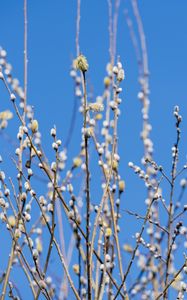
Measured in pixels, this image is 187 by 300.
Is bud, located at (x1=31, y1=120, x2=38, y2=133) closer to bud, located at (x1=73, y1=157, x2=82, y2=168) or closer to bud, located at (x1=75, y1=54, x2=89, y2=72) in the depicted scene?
bud, located at (x1=75, y1=54, x2=89, y2=72)

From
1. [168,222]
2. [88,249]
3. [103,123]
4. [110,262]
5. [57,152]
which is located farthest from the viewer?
[103,123]

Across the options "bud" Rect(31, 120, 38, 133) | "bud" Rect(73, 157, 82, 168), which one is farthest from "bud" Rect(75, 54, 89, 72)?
"bud" Rect(73, 157, 82, 168)

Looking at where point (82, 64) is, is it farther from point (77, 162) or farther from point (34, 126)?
point (77, 162)

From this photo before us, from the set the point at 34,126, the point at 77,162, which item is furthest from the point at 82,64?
the point at 77,162

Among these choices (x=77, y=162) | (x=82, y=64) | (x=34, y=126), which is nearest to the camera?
(x=82, y=64)

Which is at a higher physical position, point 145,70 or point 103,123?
point 145,70

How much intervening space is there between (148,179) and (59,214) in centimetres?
51

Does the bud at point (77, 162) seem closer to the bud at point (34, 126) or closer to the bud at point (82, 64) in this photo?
the bud at point (34, 126)

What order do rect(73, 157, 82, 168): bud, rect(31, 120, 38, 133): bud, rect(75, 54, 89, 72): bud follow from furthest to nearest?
rect(73, 157, 82, 168): bud
rect(31, 120, 38, 133): bud
rect(75, 54, 89, 72): bud

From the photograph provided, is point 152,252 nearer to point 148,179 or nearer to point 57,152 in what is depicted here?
point 148,179

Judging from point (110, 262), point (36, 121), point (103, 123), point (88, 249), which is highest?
point (103, 123)

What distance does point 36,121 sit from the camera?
2.34 meters

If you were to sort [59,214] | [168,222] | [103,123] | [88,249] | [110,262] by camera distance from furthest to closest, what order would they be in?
[103,123] < [59,214] < [168,222] < [110,262] < [88,249]

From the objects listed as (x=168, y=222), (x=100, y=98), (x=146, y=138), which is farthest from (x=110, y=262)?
(x=100, y=98)
